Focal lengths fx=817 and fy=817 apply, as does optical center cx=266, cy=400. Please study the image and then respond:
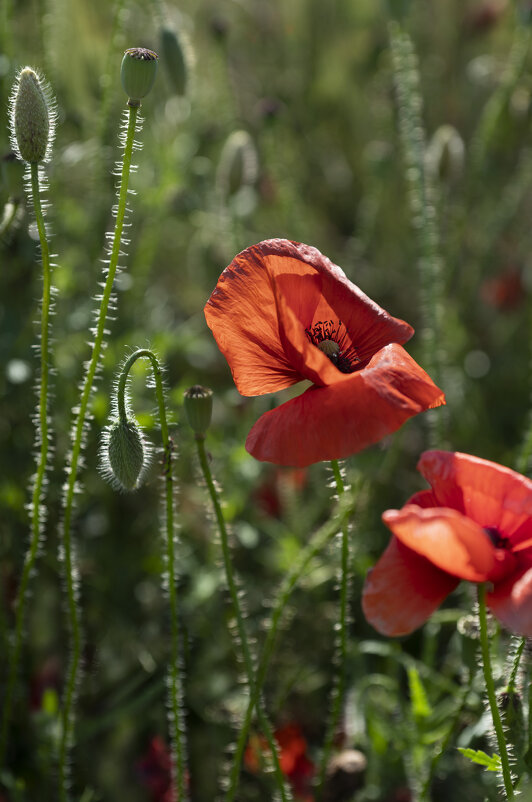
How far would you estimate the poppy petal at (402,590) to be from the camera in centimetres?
81

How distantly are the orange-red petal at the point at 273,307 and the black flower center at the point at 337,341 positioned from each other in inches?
1.4

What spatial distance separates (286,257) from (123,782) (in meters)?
1.26

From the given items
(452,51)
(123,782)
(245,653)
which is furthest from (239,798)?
(452,51)

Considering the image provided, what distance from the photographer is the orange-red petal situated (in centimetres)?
99

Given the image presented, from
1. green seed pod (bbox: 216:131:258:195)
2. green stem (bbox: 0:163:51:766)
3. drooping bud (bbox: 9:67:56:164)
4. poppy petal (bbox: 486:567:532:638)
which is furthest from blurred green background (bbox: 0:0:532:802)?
poppy petal (bbox: 486:567:532:638)

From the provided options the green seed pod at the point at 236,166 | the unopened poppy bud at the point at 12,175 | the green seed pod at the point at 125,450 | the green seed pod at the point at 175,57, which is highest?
the green seed pod at the point at 175,57

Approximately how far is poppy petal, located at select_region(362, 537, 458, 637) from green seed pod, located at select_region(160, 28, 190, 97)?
1248 mm

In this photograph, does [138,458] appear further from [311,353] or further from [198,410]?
[311,353]

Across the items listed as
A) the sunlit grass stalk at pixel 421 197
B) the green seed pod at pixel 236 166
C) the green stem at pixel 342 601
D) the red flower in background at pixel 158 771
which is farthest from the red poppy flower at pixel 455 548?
the green seed pod at pixel 236 166

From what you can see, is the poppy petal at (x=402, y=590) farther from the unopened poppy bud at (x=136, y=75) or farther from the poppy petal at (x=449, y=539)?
the unopened poppy bud at (x=136, y=75)

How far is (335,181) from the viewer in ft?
10.2

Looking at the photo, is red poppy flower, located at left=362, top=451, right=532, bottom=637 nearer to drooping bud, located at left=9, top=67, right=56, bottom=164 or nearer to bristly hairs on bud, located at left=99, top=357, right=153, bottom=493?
bristly hairs on bud, located at left=99, top=357, right=153, bottom=493

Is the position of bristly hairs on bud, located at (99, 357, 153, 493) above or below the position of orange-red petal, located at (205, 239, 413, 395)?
below

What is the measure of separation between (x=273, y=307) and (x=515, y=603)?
0.46 metres
